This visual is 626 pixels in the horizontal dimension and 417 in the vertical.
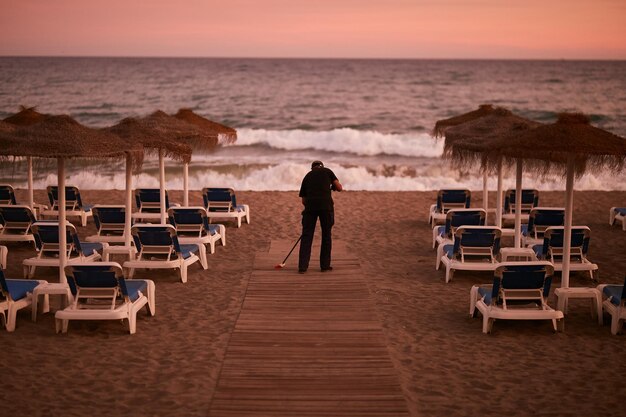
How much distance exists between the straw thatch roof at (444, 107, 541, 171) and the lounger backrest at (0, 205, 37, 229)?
6876mm

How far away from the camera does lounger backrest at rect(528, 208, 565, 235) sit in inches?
498

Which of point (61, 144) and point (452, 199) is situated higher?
point (61, 144)

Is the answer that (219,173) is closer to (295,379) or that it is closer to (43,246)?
(43,246)

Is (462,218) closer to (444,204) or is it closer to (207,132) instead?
(444,204)

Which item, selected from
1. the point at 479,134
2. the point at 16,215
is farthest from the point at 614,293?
the point at 16,215

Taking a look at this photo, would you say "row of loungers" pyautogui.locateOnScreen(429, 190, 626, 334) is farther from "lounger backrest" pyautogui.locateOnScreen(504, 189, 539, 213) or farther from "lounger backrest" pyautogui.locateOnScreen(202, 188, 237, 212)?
"lounger backrest" pyautogui.locateOnScreen(202, 188, 237, 212)

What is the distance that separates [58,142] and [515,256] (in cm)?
668

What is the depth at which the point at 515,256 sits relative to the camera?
1164 cm

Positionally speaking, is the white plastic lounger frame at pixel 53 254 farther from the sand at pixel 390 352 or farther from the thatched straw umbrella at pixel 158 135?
the thatched straw umbrella at pixel 158 135

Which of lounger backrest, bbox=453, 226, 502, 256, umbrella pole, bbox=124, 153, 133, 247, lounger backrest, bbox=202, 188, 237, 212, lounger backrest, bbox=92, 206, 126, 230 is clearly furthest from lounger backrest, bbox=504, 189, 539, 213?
umbrella pole, bbox=124, 153, 133, 247

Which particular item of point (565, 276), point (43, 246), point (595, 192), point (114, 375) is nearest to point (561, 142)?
point (565, 276)

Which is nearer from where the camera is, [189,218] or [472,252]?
[472,252]

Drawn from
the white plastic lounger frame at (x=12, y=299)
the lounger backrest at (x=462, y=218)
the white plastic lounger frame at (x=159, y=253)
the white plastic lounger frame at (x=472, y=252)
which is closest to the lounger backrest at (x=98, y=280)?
the white plastic lounger frame at (x=12, y=299)

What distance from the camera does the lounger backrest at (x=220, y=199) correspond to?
15133 millimetres
